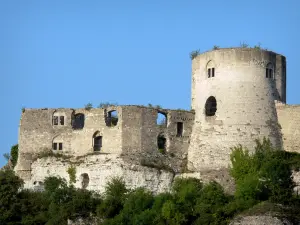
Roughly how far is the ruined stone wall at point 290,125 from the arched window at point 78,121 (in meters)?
14.2

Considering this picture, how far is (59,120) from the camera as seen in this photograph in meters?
65.9

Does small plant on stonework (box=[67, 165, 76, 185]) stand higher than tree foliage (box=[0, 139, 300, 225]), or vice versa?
small plant on stonework (box=[67, 165, 76, 185])

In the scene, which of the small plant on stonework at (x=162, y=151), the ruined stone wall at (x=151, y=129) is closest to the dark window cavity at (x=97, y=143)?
the ruined stone wall at (x=151, y=129)

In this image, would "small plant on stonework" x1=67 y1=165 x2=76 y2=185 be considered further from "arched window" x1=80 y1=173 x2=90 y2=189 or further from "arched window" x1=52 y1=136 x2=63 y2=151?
"arched window" x1=52 y1=136 x2=63 y2=151

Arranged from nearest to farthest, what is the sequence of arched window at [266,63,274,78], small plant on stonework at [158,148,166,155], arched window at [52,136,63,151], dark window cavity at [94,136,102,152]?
arched window at [266,63,274,78] < small plant on stonework at [158,148,166,155] < dark window cavity at [94,136,102,152] < arched window at [52,136,63,151]

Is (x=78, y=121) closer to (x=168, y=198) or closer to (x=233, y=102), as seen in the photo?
(x=168, y=198)

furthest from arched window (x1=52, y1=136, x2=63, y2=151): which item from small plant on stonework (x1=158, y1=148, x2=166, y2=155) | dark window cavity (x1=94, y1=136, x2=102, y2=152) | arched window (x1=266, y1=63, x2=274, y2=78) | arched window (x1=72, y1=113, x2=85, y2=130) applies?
arched window (x1=266, y1=63, x2=274, y2=78)

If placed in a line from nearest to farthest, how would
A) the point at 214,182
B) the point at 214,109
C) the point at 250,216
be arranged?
the point at 250,216 → the point at 214,182 → the point at 214,109

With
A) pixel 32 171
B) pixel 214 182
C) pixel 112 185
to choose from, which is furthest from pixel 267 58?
pixel 32 171

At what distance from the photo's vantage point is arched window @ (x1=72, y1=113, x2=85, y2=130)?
66100 mm

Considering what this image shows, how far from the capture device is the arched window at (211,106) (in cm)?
6334

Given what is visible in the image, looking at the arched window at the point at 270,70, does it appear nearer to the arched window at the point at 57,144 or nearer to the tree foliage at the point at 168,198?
the tree foliage at the point at 168,198

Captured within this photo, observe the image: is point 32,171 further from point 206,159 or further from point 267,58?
point 267,58

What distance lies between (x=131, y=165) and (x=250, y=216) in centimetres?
1067
